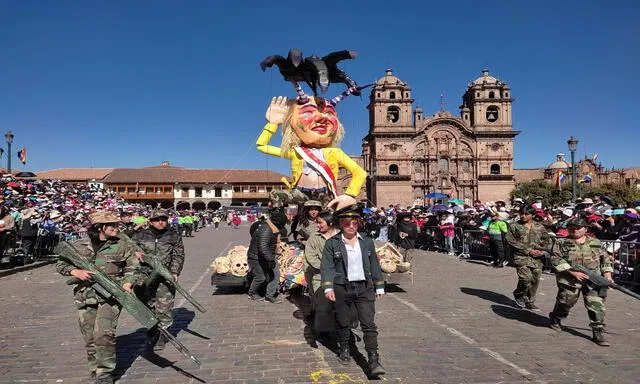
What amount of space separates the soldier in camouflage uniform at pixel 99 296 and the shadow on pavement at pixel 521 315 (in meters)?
5.16

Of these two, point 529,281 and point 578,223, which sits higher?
point 578,223

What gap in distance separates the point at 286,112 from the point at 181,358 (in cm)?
568

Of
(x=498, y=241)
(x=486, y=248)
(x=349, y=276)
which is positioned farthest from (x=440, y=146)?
(x=349, y=276)

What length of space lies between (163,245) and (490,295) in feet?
19.4

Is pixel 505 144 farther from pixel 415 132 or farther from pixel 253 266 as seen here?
pixel 253 266

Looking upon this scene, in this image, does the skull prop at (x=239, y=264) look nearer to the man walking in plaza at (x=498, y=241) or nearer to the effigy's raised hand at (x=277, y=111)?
the effigy's raised hand at (x=277, y=111)

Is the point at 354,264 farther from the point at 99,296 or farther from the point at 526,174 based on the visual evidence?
the point at 526,174

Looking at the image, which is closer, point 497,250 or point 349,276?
point 349,276

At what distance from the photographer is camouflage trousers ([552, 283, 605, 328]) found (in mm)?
5125

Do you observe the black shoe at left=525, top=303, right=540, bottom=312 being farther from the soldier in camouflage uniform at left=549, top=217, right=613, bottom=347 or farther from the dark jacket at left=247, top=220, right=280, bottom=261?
the dark jacket at left=247, top=220, right=280, bottom=261

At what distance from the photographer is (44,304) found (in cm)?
769

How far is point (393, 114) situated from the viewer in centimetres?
5794

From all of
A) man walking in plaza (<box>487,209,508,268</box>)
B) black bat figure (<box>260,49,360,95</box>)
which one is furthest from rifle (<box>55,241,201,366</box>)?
man walking in plaza (<box>487,209,508,268</box>)

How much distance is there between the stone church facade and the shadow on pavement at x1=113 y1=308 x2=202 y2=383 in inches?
2037
